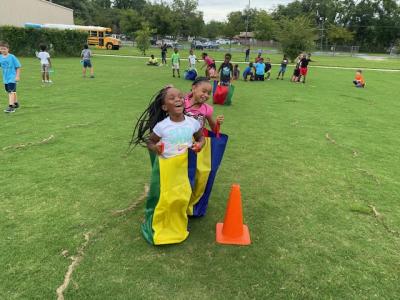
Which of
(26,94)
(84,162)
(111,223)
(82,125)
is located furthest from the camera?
(26,94)

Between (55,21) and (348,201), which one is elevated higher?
(55,21)

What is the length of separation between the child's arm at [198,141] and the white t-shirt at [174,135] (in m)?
0.10

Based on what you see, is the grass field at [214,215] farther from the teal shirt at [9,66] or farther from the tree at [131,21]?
the tree at [131,21]

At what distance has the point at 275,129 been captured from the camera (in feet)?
28.8

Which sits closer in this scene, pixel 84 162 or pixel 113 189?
pixel 113 189

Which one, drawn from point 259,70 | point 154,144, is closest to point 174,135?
point 154,144

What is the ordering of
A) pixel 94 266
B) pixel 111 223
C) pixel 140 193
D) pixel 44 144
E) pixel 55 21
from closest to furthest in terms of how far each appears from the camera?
pixel 94 266 → pixel 111 223 → pixel 140 193 → pixel 44 144 → pixel 55 21

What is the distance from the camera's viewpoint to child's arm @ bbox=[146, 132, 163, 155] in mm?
3455

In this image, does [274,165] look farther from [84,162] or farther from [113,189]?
[84,162]

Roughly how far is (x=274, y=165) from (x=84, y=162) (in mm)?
3267

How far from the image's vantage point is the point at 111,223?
412cm

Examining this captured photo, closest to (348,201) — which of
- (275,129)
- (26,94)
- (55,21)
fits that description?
(275,129)

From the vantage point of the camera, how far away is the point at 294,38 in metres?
32.0

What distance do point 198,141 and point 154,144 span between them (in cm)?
48
